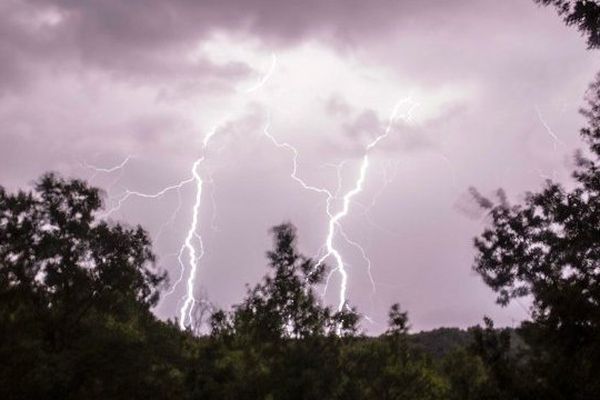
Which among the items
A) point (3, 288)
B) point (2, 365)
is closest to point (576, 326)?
point (2, 365)

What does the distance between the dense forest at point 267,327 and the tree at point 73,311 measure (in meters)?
0.05

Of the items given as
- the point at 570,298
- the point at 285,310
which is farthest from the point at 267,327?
the point at 570,298

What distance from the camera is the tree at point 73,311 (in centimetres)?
1488

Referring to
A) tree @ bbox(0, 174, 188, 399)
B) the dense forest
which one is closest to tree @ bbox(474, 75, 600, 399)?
the dense forest

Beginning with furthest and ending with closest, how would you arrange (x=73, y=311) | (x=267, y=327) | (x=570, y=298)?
(x=267, y=327) → (x=73, y=311) → (x=570, y=298)

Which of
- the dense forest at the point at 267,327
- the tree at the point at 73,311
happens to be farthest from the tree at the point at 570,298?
the tree at the point at 73,311

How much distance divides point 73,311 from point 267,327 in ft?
32.6

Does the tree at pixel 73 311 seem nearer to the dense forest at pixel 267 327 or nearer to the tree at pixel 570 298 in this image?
the dense forest at pixel 267 327

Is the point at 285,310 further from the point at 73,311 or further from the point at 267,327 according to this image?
the point at 73,311

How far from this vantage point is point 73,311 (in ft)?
57.7

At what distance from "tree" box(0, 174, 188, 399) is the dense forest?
5 centimetres

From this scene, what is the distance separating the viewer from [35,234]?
2247 centimetres

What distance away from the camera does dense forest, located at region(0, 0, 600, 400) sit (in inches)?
340

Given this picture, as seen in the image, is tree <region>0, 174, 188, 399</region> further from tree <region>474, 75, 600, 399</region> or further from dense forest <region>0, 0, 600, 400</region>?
tree <region>474, 75, 600, 399</region>
